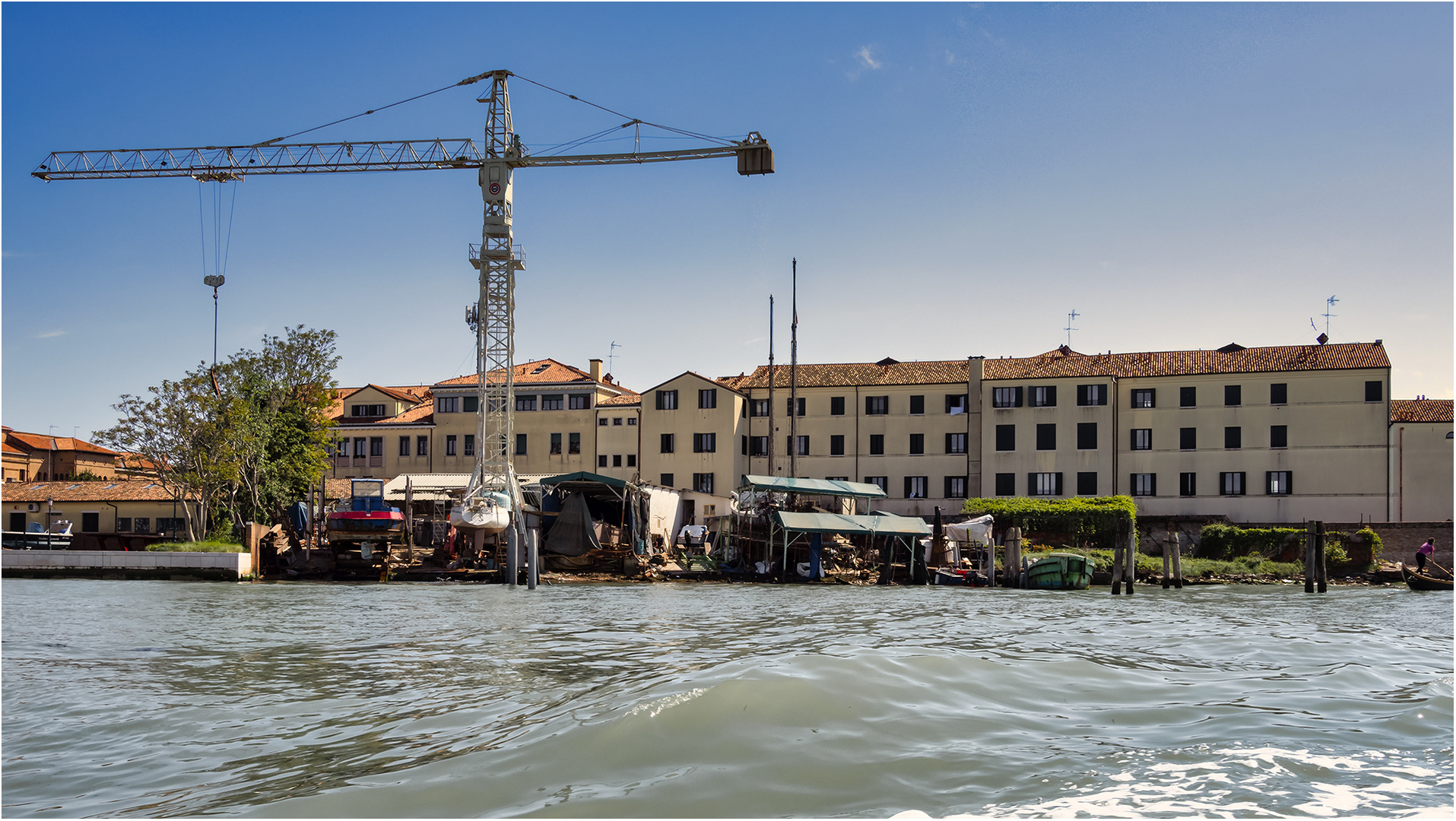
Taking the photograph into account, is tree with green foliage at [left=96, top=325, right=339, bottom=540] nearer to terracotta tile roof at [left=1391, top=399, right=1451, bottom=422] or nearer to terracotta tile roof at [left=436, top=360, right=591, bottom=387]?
terracotta tile roof at [left=436, top=360, right=591, bottom=387]

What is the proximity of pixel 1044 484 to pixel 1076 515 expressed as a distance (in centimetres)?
449

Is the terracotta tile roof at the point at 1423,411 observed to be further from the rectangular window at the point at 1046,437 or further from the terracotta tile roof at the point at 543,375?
the terracotta tile roof at the point at 543,375

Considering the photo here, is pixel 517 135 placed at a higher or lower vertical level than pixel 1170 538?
higher

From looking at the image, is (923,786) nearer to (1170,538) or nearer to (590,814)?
(590,814)

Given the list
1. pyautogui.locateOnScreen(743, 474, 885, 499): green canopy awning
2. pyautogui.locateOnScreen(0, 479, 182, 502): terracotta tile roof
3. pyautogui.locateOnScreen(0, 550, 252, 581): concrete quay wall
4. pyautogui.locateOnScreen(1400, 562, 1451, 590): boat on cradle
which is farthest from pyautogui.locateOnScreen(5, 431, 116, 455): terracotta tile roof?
pyautogui.locateOnScreen(1400, 562, 1451, 590): boat on cradle

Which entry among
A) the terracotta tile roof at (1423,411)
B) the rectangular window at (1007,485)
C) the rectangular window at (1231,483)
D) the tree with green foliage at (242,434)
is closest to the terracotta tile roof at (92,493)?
the tree with green foliage at (242,434)

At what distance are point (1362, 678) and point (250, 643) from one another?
14708 mm

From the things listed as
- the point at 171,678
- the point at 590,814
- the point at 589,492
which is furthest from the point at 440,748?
the point at 589,492

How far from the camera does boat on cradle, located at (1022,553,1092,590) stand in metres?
38.0

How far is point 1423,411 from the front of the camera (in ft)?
172

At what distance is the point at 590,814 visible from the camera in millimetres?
6707

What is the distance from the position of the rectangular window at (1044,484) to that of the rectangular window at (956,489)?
10.5ft

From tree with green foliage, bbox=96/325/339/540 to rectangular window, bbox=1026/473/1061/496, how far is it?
3316cm

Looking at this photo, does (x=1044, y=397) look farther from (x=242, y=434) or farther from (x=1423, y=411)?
(x=242, y=434)
